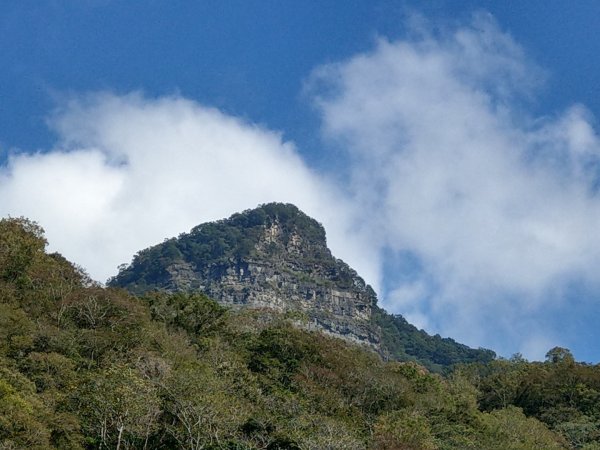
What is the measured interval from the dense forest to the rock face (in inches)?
3053

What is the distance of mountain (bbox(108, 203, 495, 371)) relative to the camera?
14700 cm

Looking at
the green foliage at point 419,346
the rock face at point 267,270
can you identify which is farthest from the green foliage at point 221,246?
the green foliage at point 419,346

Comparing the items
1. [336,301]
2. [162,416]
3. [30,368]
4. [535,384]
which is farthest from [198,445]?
[336,301]

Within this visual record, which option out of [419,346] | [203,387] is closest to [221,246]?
[419,346]

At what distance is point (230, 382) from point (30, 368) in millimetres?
11430

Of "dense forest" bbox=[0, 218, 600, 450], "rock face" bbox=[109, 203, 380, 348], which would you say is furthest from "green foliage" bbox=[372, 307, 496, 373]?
"dense forest" bbox=[0, 218, 600, 450]

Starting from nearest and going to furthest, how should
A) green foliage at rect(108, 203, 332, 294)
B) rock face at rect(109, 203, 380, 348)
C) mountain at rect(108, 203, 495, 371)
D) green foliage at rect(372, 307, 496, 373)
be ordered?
rock face at rect(109, 203, 380, 348) < mountain at rect(108, 203, 495, 371) < green foliage at rect(108, 203, 332, 294) < green foliage at rect(372, 307, 496, 373)

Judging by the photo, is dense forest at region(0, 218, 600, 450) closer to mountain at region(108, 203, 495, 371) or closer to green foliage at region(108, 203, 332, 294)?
mountain at region(108, 203, 495, 371)

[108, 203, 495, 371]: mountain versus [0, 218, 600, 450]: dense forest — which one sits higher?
[108, 203, 495, 371]: mountain

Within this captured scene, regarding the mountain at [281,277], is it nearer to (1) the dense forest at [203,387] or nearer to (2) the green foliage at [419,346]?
(2) the green foliage at [419,346]

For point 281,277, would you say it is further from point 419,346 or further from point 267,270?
point 419,346

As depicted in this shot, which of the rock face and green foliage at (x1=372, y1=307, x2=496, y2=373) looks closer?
the rock face

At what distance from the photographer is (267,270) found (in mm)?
150500

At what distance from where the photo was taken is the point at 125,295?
5075 centimetres
